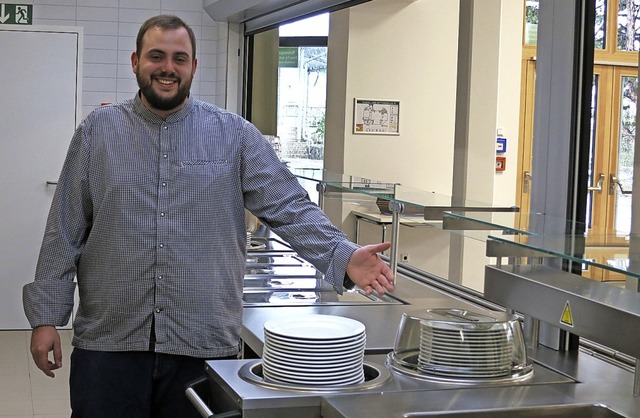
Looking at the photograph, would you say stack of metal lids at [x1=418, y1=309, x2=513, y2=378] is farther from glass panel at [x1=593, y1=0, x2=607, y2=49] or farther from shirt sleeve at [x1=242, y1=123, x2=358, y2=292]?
glass panel at [x1=593, y1=0, x2=607, y2=49]

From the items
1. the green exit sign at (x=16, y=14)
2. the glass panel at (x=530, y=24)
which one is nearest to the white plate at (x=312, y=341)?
the glass panel at (x=530, y=24)

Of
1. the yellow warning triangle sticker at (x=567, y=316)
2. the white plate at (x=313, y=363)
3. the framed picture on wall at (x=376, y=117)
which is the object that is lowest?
the white plate at (x=313, y=363)

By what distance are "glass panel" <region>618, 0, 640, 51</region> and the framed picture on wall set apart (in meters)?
2.54

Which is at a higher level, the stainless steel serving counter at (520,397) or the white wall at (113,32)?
the white wall at (113,32)

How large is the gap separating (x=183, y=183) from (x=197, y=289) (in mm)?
285

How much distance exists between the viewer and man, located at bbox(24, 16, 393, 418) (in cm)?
253

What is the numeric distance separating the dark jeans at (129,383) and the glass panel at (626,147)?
4.35 ft

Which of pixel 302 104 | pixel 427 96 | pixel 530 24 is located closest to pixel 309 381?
pixel 530 24

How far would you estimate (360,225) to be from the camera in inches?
219

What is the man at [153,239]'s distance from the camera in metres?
2.53

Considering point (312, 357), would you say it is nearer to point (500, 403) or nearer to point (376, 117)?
point (500, 403)

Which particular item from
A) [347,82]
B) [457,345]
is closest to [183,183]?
[457,345]

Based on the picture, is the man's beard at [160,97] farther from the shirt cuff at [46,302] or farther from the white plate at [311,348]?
the white plate at [311,348]

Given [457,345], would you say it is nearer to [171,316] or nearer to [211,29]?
[171,316]
